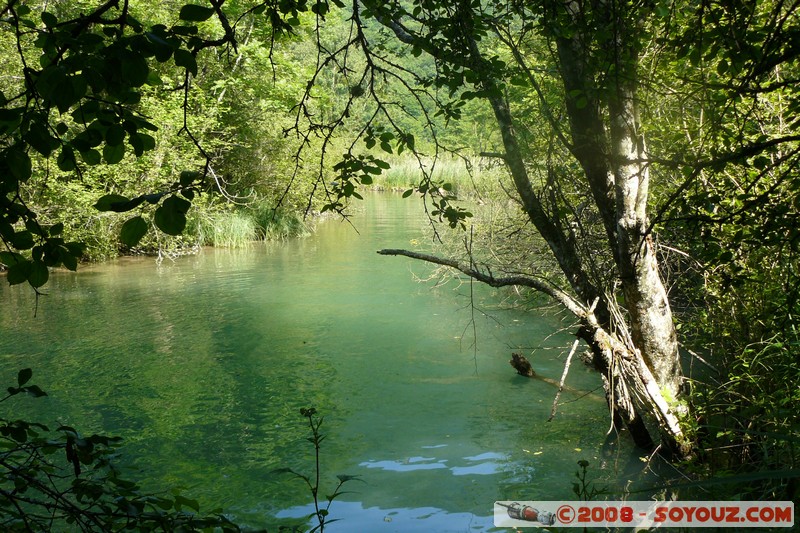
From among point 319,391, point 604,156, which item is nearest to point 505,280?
point 604,156

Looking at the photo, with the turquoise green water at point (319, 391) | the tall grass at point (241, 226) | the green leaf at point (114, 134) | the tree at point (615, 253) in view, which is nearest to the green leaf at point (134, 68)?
the green leaf at point (114, 134)

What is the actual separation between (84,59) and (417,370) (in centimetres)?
705

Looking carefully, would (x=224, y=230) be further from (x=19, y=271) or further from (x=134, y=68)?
(x=134, y=68)

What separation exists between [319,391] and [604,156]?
4576 millimetres

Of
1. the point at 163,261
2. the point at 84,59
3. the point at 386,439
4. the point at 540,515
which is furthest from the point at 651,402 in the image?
the point at 163,261

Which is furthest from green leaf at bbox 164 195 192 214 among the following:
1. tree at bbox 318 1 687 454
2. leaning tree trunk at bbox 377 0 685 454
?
leaning tree trunk at bbox 377 0 685 454

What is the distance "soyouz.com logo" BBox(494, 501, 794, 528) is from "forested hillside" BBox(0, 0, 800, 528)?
21cm

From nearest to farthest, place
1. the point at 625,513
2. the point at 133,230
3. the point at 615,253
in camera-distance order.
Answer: the point at 133,230 → the point at 625,513 → the point at 615,253

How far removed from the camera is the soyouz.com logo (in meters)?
3.78

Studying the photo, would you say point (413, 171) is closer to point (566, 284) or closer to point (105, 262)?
point (105, 262)

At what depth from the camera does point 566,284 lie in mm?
8641

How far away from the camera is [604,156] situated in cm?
401

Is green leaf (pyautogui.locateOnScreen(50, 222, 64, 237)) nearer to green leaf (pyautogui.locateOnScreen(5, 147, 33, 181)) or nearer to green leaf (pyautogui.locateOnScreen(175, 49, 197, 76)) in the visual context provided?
green leaf (pyautogui.locateOnScreen(5, 147, 33, 181))

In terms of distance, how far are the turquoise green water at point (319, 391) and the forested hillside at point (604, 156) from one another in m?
1.08
